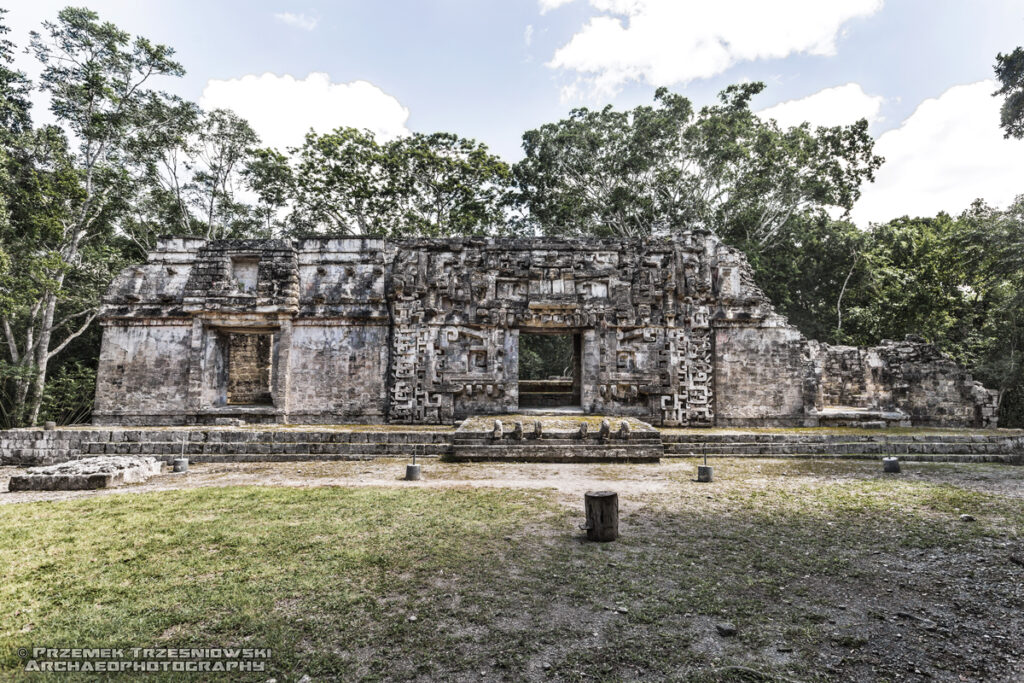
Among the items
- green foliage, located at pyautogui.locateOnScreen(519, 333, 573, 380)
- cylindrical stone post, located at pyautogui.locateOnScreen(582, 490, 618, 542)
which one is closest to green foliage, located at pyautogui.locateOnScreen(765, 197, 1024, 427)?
green foliage, located at pyautogui.locateOnScreen(519, 333, 573, 380)

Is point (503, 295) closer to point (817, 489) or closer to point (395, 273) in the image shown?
point (395, 273)

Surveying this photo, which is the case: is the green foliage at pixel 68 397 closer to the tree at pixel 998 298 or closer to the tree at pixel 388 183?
the tree at pixel 388 183

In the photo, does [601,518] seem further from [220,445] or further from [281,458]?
[220,445]

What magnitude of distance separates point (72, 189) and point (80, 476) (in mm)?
11764

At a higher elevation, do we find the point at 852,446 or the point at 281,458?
the point at 852,446

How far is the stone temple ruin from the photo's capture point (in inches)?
563

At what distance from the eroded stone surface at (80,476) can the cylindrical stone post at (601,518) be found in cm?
774

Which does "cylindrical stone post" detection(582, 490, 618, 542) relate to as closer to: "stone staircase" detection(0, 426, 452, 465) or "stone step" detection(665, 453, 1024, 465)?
"stone staircase" detection(0, 426, 452, 465)

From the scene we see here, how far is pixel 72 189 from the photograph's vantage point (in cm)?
1460

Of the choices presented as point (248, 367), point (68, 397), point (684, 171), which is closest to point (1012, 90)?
point (684, 171)

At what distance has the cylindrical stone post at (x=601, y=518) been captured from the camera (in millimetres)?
4891

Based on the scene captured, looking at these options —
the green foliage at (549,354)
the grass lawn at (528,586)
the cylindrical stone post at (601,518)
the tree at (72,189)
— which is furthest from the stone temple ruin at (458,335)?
the green foliage at (549,354)

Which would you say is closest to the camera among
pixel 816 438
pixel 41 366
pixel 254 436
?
pixel 254 436

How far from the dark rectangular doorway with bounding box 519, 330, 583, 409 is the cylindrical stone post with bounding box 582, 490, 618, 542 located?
12.2 metres
